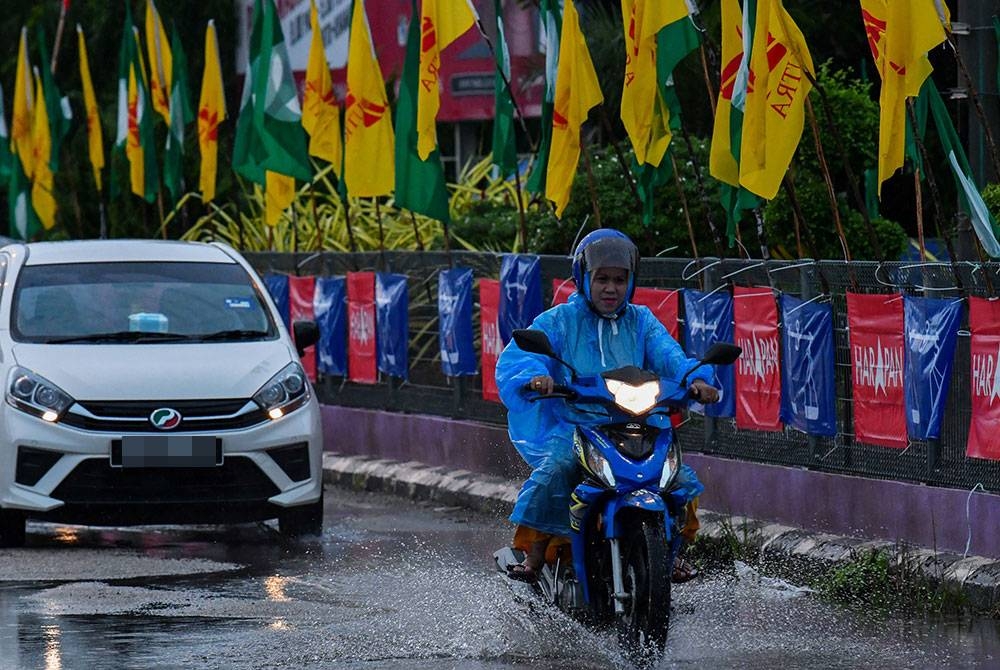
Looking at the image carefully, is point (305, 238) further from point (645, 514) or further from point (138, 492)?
point (645, 514)

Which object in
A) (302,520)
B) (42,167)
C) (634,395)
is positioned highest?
(42,167)

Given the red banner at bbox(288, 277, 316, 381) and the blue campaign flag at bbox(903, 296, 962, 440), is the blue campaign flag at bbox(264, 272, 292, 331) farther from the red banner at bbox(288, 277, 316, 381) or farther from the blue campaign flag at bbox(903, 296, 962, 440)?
the blue campaign flag at bbox(903, 296, 962, 440)

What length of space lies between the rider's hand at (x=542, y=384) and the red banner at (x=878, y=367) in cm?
274

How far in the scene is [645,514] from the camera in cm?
798

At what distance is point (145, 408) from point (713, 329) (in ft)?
10.1

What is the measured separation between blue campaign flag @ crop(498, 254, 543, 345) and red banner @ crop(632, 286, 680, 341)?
134 centimetres

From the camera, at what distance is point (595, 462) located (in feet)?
26.7

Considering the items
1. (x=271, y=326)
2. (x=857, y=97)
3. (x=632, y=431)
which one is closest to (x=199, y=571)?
(x=271, y=326)

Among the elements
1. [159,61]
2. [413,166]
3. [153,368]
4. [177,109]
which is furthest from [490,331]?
[159,61]

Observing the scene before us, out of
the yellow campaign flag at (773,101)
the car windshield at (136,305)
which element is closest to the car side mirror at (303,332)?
the car windshield at (136,305)

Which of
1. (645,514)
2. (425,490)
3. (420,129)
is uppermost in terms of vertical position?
(420,129)

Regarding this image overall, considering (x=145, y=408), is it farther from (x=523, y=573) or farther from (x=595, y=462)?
(x=595, y=462)

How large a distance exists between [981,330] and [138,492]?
4.46m

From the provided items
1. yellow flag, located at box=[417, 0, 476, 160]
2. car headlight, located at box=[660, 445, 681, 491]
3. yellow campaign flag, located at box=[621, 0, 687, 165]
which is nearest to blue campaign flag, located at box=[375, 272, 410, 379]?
yellow flag, located at box=[417, 0, 476, 160]
